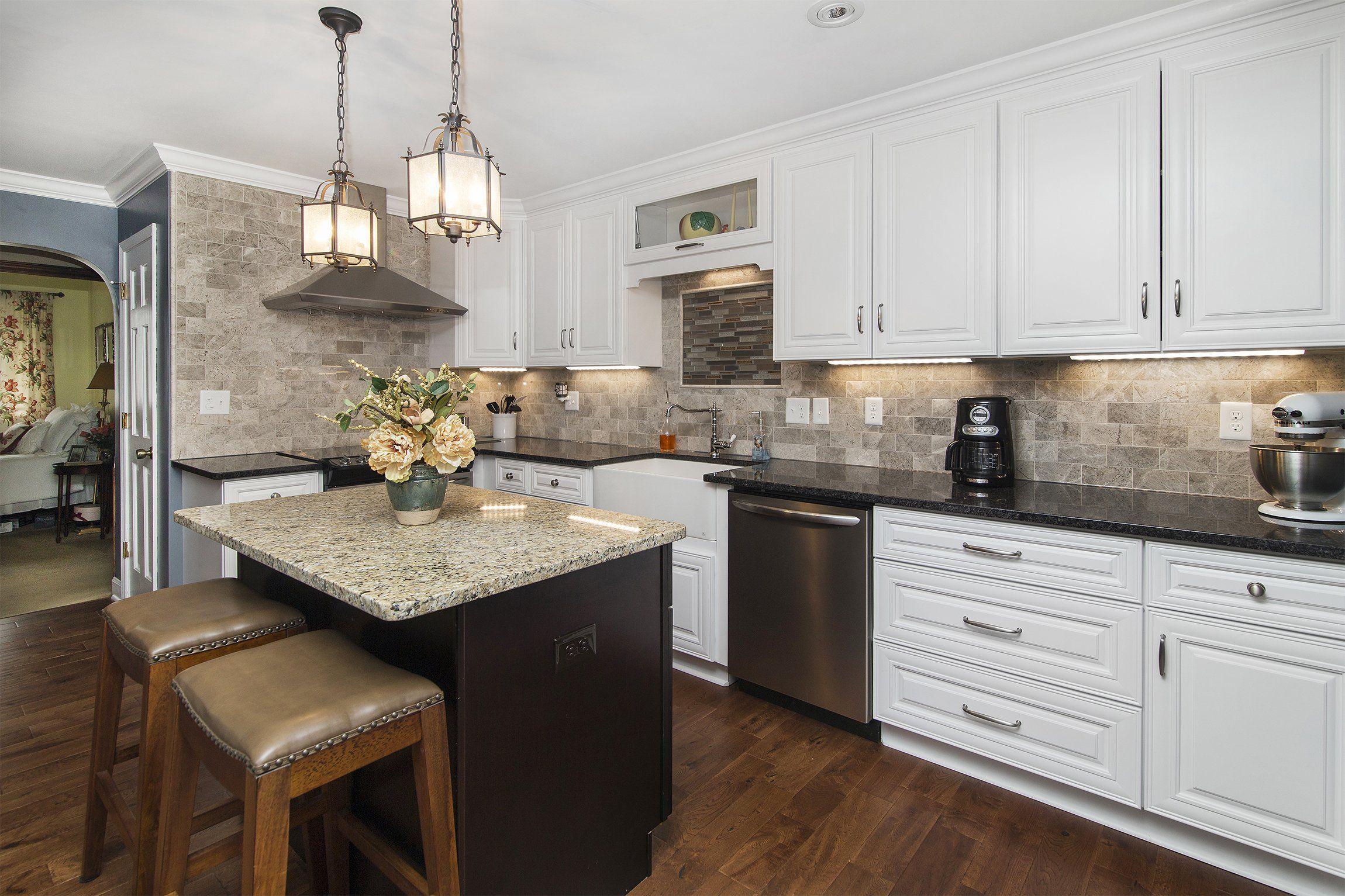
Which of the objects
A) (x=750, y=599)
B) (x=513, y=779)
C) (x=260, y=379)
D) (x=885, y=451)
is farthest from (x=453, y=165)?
(x=260, y=379)

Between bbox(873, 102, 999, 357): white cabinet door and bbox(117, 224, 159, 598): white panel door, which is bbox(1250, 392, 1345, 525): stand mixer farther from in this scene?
bbox(117, 224, 159, 598): white panel door

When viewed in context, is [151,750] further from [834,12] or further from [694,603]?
[834,12]

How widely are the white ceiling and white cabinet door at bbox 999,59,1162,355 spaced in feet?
0.70

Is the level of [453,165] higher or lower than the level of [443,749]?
higher

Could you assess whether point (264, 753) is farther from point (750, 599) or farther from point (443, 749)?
point (750, 599)

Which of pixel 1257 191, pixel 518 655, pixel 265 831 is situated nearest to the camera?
pixel 265 831

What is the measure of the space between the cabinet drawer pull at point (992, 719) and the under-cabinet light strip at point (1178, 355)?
122 cm

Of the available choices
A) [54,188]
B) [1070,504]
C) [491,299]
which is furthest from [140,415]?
[1070,504]

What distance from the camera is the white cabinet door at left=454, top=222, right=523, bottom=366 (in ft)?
13.4

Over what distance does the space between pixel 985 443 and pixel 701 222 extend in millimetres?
1683

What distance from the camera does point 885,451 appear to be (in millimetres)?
2877

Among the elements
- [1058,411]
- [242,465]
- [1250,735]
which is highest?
[1058,411]

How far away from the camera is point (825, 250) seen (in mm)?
2715

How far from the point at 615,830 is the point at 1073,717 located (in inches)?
53.8
